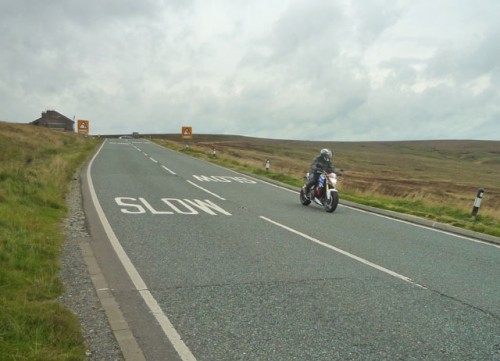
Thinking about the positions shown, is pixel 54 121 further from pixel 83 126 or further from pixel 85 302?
pixel 85 302

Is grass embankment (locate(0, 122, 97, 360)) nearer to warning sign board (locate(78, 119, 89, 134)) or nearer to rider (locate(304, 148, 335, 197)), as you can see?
rider (locate(304, 148, 335, 197))

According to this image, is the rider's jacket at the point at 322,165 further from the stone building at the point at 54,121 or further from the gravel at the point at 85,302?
the stone building at the point at 54,121

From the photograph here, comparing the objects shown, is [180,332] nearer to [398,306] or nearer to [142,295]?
[142,295]

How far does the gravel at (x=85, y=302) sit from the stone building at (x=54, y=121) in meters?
110

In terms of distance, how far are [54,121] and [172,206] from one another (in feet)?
364

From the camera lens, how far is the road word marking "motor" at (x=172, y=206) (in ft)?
35.2

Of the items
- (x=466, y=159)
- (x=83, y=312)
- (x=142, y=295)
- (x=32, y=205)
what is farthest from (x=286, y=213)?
(x=466, y=159)

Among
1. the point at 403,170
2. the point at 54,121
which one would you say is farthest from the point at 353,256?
the point at 54,121

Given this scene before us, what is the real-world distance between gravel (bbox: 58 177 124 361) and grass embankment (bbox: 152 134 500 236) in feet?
30.2

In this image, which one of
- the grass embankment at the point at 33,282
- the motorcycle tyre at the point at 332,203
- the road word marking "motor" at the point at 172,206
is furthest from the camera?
the motorcycle tyre at the point at 332,203

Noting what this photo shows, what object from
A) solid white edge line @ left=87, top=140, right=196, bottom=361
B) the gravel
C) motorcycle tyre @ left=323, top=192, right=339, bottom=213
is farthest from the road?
motorcycle tyre @ left=323, top=192, right=339, bottom=213

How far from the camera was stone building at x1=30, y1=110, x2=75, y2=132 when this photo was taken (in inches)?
4274

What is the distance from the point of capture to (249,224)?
31.8 ft

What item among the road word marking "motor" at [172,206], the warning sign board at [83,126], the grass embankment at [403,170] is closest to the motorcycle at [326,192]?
the grass embankment at [403,170]
